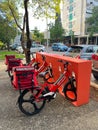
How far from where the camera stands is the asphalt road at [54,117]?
116 inches

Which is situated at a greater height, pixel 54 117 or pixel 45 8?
pixel 45 8

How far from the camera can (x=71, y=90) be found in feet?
13.1

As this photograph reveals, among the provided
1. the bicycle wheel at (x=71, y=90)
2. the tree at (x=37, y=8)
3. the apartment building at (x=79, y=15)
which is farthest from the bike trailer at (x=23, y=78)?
the apartment building at (x=79, y=15)

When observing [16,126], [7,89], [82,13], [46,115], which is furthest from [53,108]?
[82,13]

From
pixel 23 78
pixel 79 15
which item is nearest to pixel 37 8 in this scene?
pixel 23 78

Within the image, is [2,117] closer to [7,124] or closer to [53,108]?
[7,124]

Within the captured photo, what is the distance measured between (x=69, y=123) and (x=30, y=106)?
111cm

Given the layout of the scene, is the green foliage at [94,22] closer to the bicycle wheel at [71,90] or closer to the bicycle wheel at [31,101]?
the bicycle wheel at [71,90]

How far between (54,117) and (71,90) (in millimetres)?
949

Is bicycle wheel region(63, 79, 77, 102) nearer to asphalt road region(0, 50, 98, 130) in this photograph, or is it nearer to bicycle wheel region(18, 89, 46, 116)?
asphalt road region(0, 50, 98, 130)

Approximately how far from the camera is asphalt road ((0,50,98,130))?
296 cm

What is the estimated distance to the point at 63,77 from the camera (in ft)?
12.9

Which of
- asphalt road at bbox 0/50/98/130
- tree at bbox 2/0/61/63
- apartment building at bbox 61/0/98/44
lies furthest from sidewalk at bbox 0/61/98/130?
apartment building at bbox 61/0/98/44

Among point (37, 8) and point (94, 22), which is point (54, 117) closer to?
point (37, 8)
